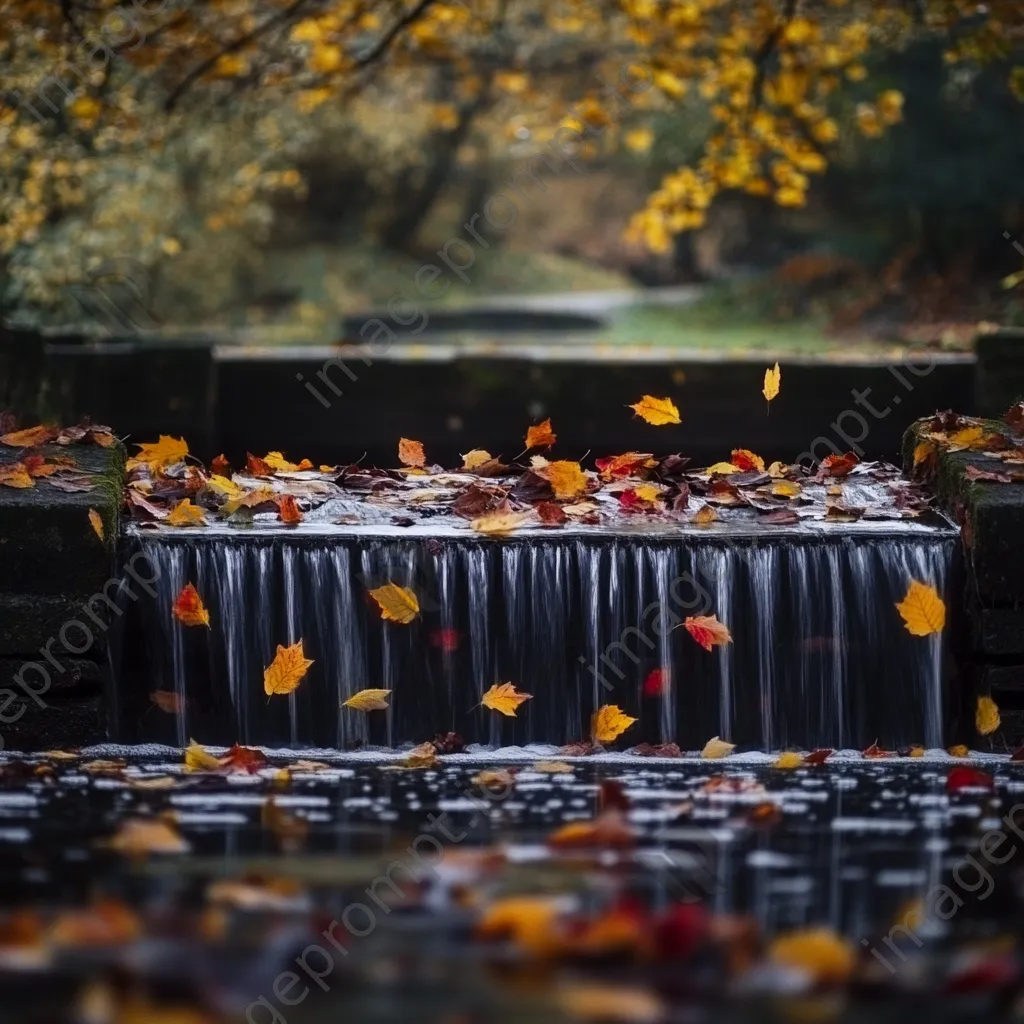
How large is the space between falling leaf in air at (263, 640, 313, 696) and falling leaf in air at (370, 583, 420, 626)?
0.32 m

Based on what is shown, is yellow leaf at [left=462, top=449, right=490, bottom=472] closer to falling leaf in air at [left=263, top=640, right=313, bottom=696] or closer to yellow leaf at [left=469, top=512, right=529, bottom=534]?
yellow leaf at [left=469, top=512, right=529, bottom=534]

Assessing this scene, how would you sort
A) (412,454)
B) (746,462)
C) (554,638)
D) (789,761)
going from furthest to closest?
(412,454) < (746,462) < (554,638) < (789,761)

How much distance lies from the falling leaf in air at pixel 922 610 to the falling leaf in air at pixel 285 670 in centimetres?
216

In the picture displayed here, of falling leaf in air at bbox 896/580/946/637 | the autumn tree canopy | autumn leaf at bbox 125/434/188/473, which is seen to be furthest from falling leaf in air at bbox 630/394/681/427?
the autumn tree canopy

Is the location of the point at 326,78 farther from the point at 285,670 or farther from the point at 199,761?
the point at 199,761

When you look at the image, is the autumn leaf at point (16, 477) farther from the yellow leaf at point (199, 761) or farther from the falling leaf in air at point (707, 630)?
the falling leaf in air at point (707, 630)

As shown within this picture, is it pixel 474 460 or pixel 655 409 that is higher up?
pixel 655 409

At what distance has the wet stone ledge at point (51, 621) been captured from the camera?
5.86 meters

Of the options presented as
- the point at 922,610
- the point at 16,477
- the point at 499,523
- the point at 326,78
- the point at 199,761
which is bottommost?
the point at 199,761

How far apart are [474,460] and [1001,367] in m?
3.25

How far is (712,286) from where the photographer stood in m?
30.1

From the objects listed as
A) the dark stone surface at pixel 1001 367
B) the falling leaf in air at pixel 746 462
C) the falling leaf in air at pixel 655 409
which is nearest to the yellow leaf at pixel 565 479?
the falling leaf in air at pixel 655 409

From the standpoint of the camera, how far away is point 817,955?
10.8 ft

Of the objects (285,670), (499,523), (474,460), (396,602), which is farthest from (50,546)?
(474,460)
